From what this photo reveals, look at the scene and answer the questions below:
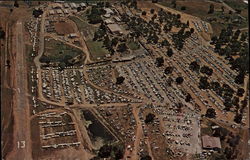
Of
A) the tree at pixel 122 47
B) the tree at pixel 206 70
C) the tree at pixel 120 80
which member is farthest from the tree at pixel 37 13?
the tree at pixel 206 70

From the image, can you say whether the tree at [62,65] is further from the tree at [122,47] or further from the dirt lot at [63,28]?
the dirt lot at [63,28]

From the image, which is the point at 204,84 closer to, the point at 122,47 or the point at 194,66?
the point at 194,66

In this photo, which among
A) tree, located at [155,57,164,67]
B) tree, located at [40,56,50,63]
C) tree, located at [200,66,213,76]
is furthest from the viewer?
tree, located at [155,57,164,67]

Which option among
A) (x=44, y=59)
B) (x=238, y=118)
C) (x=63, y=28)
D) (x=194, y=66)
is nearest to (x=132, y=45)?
(x=194, y=66)

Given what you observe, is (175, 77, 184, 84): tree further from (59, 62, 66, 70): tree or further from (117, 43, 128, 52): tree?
(59, 62, 66, 70): tree

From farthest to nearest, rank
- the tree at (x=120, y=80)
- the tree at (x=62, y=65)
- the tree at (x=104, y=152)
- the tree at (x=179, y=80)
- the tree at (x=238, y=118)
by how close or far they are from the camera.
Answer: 1. the tree at (x=62, y=65)
2. the tree at (x=179, y=80)
3. the tree at (x=120, y=80)
4. the tree at (x=238, y=118)
5. the tree at (x=104, y=152)

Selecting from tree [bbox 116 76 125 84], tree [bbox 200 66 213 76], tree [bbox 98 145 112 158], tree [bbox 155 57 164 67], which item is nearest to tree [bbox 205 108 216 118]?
tree [bbox 200 66 213 76]
